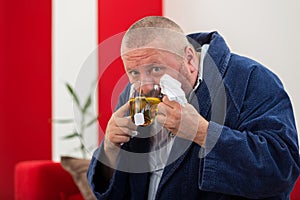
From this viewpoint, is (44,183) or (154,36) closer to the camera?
(154,36)

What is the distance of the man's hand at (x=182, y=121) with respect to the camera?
1.17 meters

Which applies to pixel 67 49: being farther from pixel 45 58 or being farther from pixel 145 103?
pixel 145 103

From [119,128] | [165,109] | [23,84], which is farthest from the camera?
[23,84]

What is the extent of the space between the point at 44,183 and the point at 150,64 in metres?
1.66

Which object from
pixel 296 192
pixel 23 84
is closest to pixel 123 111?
pixel 296 192

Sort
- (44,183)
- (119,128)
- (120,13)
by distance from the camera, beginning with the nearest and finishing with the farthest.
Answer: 1. (119,128)
2. (44,183)
3. (120,13)

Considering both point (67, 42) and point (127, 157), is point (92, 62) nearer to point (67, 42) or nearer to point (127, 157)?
point (127, 157)

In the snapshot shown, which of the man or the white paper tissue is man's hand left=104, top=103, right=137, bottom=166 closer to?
the man

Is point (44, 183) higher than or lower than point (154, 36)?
lower

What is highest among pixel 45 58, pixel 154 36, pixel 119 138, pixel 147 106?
pixel 154 36

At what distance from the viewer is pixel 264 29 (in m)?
2.57

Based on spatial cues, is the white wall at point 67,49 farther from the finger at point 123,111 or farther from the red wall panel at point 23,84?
the finger at point 123,111

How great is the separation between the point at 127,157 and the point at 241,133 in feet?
0.91

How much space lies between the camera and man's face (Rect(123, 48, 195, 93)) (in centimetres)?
120
